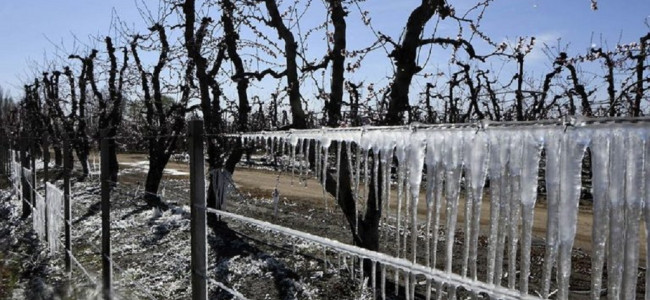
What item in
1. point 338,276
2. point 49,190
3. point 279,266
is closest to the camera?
point 338,276

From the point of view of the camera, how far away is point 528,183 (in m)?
1.03

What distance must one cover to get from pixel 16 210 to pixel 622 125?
1218 centimetres

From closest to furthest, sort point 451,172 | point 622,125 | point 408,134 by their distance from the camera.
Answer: point 622,125 < point 451,172 < point 408,134

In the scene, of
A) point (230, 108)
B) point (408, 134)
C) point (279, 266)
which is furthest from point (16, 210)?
point (408, 134)

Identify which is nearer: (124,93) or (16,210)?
(16,210)

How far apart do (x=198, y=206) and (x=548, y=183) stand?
194 cm

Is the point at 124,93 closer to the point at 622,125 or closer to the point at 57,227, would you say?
the point at 57,227

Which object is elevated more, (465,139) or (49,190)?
(465,139)

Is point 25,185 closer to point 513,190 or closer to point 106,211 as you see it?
point 106,211

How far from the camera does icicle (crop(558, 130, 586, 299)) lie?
0.92 m

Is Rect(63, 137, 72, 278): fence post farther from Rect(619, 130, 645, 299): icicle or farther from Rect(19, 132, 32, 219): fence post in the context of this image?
Rect(619, 130, 645, 299): icicle

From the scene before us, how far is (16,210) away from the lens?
36.1ft

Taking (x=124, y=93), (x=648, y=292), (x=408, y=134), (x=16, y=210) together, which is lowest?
(x=16, y=210)

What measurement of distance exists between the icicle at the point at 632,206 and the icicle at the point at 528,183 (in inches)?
6.7
